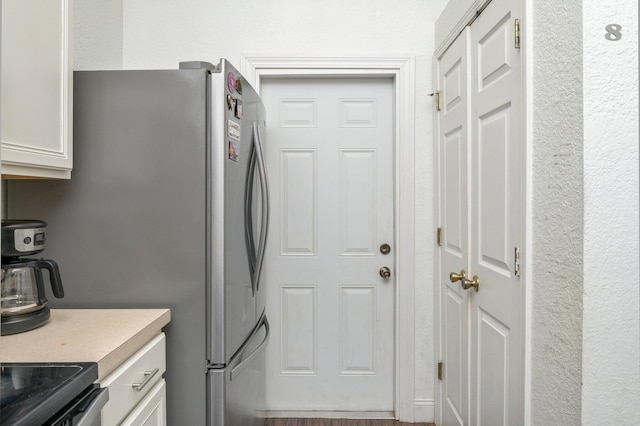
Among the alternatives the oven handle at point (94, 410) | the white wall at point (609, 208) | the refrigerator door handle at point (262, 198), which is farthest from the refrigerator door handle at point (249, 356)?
the white wall at point (609, 208)

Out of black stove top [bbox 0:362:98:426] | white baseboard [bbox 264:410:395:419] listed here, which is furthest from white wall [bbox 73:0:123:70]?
white baseboard [bbox 264:410:395:419]

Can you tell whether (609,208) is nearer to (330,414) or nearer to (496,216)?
(496,216)

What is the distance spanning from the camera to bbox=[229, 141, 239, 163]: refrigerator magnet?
160 centimetres

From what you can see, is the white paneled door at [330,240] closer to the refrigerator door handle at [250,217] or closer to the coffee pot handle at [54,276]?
the refrigerator door handle at [250,217]

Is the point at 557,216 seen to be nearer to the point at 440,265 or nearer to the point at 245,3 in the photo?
the point at 440,265

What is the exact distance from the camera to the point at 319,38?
2420mm

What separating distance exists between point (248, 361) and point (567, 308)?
3.86 ft

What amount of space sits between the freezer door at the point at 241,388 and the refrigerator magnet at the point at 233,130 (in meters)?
0.82

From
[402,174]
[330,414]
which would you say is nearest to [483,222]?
[402,174]

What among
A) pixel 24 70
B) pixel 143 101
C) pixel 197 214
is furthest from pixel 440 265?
pixel 24 70

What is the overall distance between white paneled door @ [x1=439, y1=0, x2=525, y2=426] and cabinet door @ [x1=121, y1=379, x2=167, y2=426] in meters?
1.12

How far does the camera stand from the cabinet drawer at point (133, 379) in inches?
43.8

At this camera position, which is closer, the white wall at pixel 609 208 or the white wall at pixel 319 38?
the white wall at pixel 609 208

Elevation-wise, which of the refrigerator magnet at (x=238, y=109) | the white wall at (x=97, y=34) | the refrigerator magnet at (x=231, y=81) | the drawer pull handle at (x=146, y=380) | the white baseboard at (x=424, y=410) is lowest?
the white baseboard at (x=424, y=410)
